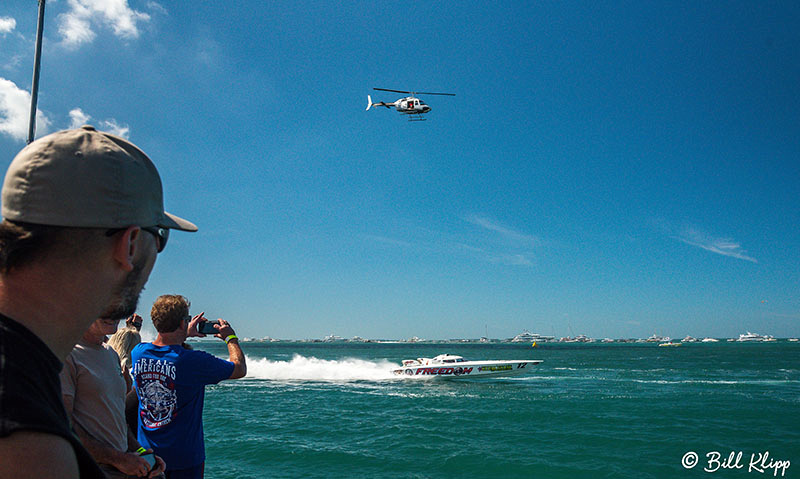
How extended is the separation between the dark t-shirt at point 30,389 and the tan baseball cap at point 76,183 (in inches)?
8.8

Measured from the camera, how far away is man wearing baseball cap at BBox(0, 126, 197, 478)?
0.77 m

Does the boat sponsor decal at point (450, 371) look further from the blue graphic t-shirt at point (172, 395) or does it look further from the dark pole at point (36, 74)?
the dark pole at point (36, 74)

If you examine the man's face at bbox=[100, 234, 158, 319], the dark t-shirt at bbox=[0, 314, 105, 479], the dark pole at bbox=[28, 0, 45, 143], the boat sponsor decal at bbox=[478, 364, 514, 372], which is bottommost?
the boat sponsor decal at bbox=[478, 364, 514, 372]

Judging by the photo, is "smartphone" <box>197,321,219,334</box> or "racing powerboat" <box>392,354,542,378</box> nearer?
"smartphone" <box>197,321,219,334</box>

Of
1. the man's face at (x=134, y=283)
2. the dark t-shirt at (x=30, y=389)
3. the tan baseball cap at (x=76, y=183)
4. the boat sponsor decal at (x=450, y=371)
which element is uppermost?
the tan baseball cap at (x=76, y=183)

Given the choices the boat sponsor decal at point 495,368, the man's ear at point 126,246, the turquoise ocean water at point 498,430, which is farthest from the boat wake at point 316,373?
the man's ear at point 126,246

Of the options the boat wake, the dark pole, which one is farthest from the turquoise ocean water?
the dark pole

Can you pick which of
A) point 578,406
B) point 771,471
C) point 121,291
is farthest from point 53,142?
point 578,406

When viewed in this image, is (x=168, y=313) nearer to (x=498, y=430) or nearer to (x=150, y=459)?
(x=150, y=459)

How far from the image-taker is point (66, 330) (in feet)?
3.11

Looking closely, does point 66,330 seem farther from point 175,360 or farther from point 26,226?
point 175,360

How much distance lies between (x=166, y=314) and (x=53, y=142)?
2852 millimetres

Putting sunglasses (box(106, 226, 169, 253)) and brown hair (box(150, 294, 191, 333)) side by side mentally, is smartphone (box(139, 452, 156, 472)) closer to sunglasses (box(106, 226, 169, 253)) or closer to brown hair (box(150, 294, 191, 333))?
brown hair (box(150, 294, 191, 333))

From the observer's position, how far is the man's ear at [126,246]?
1000 millimetres
